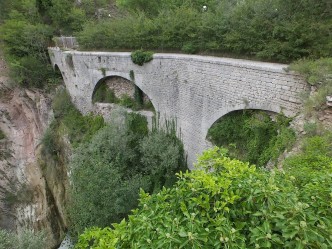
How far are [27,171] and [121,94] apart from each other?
1060 cm

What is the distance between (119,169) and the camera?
12.7 metres

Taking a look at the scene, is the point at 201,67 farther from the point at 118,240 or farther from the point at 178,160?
the point at 118,240

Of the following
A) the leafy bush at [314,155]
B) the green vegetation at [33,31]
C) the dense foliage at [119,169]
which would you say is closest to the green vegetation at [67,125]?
the dense foliage at [119,169]

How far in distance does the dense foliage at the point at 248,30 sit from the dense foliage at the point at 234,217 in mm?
6706

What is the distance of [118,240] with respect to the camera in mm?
2922

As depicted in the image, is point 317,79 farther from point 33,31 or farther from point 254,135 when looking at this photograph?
point 33,31

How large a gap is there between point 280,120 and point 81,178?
357 inches

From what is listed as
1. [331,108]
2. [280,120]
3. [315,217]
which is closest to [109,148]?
[280,120]

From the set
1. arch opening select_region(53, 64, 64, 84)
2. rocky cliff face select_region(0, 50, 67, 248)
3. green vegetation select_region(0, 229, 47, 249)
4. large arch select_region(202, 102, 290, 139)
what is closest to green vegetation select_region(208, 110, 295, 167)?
large arch select_region(202, 102, 290, 139)

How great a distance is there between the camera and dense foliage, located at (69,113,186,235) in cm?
1100

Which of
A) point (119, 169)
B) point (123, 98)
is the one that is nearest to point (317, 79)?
point (119, 169)

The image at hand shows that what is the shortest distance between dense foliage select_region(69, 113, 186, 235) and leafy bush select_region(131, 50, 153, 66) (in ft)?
10.5

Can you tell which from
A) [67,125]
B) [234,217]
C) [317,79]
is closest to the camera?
[234,217]

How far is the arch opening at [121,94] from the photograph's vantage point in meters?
15.2
